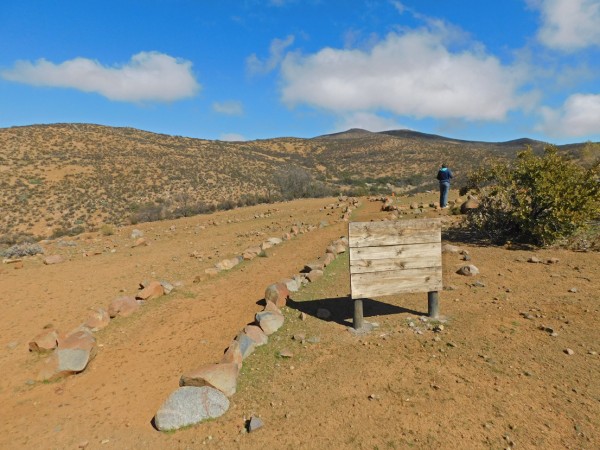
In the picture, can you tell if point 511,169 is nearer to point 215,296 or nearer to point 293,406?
point 215,296

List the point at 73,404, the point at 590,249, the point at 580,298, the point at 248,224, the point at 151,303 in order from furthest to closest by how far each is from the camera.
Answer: the point at 248,224, the point at 590,249, the point at 151,303, the point at 580,298, the point at 73,404

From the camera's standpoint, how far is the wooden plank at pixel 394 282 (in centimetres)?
554

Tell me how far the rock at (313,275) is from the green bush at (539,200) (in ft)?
17.1

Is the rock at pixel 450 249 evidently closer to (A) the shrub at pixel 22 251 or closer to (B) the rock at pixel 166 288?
(B) the rock at pixel 166 288

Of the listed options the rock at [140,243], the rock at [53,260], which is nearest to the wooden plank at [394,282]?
the rock at [53,260]

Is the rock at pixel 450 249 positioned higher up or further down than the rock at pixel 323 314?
higher up

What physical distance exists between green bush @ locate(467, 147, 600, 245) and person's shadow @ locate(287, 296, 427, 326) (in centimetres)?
504

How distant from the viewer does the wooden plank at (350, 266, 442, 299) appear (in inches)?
218

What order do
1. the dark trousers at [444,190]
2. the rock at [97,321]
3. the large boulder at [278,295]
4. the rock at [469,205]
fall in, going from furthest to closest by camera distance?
1. the dark trousers at [444,190]
2. the rock at [469,205]
3. the large boulder at [278,295]
4. the rock at [97,321]

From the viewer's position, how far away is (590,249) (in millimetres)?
8602

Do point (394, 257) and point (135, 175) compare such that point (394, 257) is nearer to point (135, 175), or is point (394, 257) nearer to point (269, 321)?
point (269, 321)

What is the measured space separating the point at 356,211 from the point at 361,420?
1394 cm

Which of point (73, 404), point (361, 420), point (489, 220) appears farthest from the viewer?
point (489, 220)

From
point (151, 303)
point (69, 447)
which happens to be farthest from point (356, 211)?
point (69, 447)
